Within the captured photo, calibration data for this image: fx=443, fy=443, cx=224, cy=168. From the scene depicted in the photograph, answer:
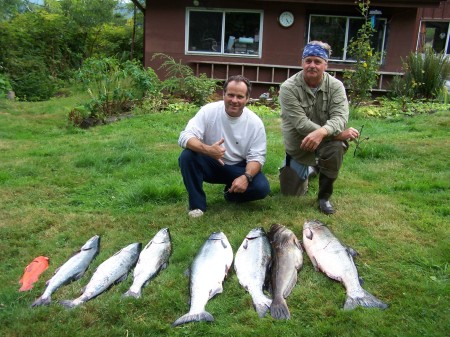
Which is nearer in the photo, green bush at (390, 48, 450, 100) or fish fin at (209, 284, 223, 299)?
fish fin at (209, 284, 223, 299)

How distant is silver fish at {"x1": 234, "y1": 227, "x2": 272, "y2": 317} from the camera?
9.76 feet

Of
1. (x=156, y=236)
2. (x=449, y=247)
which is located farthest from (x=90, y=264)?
(x=449, y=247)

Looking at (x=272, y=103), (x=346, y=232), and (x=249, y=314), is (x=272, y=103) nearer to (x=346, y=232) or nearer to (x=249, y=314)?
(x=346, y=232)

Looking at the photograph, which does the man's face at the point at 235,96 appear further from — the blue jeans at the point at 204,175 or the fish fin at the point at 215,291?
the fish fin at the point at 215,291

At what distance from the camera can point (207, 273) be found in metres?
3.22

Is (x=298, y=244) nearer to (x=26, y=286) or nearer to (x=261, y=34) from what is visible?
(x=26, y=286)

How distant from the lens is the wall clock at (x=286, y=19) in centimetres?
1300

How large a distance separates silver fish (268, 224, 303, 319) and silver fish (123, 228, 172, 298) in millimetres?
873

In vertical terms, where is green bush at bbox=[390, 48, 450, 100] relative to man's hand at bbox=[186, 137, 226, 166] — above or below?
above

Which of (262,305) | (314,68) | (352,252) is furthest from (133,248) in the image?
(314,68)

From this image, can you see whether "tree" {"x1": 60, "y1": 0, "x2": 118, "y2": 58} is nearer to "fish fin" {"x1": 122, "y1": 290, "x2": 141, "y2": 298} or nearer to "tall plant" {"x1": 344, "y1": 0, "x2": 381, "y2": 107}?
"tall plant" {"x1": 344, "y1": 0, "x2": 381, "y2": 107}

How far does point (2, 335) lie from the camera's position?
8.77 feet

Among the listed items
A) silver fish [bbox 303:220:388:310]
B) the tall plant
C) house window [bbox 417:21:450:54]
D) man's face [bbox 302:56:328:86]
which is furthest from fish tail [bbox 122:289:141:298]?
house window [bbox 417:21:450:54]

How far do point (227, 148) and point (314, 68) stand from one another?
1125 mm
